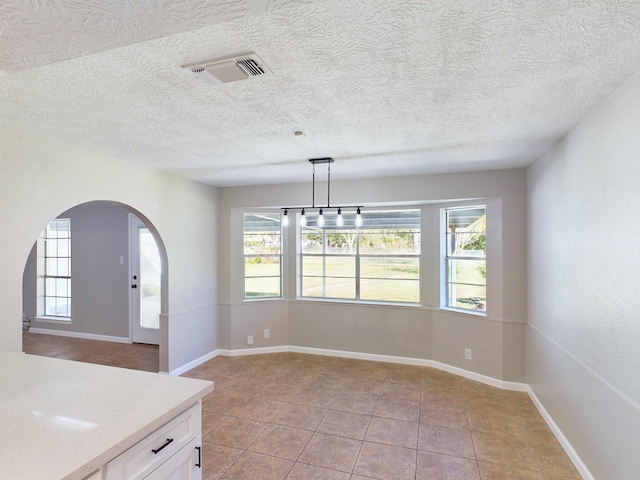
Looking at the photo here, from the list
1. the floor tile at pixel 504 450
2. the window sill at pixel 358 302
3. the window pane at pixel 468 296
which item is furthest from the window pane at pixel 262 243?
the floor tile at pixel 504 450

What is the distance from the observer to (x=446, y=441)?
2.75 meters

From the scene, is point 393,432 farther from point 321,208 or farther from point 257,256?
point 257,256

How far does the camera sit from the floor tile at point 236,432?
273cm

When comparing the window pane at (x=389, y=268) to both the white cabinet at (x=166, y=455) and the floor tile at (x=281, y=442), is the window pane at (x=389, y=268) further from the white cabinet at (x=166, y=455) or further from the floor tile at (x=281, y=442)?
the white cabinet at (x=166, y=455)

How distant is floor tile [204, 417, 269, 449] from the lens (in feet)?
8.95

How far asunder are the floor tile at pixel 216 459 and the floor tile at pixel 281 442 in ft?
0.54

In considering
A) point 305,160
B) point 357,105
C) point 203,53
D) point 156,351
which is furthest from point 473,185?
point 156,351

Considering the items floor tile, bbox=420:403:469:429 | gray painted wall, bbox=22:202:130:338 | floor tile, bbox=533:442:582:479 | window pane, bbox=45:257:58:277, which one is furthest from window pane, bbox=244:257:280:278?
window pane, bbox=45:257:58:277

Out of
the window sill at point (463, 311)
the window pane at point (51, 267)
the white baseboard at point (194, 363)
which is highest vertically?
the window pane at point (51, 267)

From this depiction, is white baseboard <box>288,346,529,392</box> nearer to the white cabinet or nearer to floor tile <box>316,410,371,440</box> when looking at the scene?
floor tile <box>316,410,371,440</box>

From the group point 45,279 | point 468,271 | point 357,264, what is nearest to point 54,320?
point 45,279

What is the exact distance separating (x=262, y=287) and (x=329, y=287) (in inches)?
40.6

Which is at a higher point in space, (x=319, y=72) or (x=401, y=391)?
(x=319, y=72)

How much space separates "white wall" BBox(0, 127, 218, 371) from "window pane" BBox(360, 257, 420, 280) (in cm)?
226
